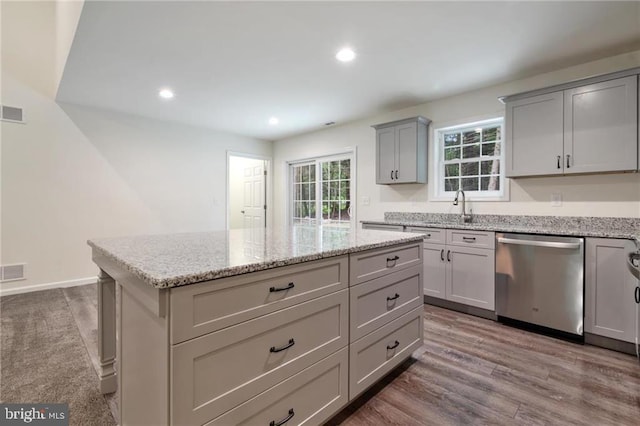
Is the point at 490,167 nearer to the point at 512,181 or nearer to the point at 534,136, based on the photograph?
the point at 512,181

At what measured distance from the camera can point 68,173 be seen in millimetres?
3910

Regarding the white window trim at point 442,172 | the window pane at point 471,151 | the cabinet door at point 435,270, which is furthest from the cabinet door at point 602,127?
the cabinet door at point 435,270

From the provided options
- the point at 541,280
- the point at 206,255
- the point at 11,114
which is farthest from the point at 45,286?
the point at 541,280

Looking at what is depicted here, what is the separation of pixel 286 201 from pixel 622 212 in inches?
184

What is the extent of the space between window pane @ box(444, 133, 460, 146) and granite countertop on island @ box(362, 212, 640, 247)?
2.96 feet

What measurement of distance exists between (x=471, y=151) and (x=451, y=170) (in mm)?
312

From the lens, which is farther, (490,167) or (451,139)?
(451,139)

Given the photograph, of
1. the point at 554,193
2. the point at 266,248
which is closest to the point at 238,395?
the point at 266,248

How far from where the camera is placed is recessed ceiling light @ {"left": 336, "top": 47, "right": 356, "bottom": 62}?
257 centimetres

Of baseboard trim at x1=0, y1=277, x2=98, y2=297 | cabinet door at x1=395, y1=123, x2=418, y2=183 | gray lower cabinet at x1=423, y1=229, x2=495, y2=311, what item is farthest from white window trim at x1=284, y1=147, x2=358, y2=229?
baseboard trim at x1=0, y1=277, x2=98, y2=297

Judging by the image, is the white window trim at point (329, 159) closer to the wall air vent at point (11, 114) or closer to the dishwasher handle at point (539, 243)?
the dishwasher handle at point (539, 243)

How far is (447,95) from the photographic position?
3.61 metres

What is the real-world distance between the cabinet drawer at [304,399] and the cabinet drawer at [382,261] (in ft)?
1.28

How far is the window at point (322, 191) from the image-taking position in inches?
197
